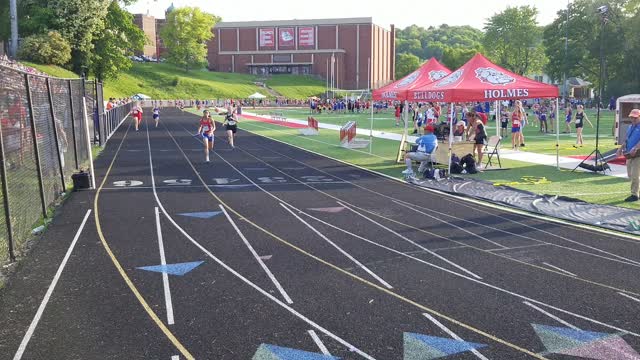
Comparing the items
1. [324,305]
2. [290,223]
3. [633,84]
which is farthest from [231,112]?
[633,84]

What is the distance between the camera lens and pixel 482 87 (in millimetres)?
16594

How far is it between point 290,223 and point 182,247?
2.39 meters

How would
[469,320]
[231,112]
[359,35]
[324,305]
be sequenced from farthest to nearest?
[359,35] < [231,112] < [324,305] < [469,320]

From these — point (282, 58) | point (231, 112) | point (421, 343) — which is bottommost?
point (421, 343)

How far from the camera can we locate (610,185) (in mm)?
14789

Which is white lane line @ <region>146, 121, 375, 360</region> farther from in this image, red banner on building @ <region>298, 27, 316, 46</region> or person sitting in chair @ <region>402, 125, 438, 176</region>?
red banner on building @ <region>298, 27, 316, 46</region>

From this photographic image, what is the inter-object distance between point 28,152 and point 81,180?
10.3ft

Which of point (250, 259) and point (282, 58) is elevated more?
point (282, 58)

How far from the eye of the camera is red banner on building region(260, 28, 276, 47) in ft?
364

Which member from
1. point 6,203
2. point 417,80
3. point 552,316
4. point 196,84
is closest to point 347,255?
point 552,316

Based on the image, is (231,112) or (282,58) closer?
(231,112)

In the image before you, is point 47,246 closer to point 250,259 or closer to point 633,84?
point 250,259

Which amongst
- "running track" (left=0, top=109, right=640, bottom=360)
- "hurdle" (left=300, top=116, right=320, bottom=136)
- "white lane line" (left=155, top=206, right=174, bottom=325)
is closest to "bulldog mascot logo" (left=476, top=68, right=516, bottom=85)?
"running track" (left=0, top=109, right=640, bottom=360)

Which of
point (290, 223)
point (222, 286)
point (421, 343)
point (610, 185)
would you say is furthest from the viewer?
point (610, 185)
